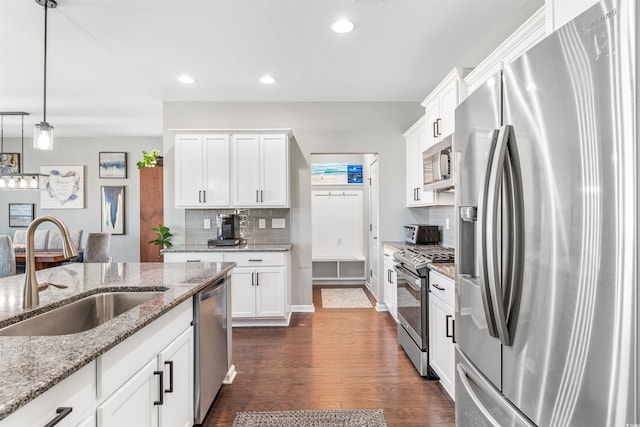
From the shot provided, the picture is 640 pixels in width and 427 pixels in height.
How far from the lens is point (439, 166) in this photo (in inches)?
107

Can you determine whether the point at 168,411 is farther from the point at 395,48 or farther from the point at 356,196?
the point at 356,196

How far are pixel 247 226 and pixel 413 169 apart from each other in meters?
2.23

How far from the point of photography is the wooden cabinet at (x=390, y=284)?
3826mm

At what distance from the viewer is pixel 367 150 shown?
14.9 ft

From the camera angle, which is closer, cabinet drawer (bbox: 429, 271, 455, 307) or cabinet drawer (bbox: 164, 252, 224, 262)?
cabinet drawer (bbox: 429, 271, 455, 307)

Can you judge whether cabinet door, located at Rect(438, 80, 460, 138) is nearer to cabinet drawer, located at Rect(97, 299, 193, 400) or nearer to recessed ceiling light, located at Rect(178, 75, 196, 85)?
cabinet drawer, located at Rect(97, 299, 193, 400)

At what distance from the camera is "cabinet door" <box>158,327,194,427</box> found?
150cm

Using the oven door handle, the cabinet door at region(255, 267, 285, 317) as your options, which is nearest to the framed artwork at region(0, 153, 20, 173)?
the cabinet door at region(255, 267, 285, 317)

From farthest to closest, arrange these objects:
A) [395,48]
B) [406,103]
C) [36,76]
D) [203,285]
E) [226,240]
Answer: [406,103], [226,240], [36,76], [395,48], [203,285]

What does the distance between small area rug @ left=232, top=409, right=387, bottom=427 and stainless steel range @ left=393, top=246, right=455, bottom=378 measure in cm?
62

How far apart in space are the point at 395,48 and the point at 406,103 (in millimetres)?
1538

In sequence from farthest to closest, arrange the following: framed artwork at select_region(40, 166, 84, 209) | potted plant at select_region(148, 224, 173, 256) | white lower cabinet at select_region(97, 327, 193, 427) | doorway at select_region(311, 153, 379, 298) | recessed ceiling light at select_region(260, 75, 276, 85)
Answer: framed artwork at select_region(40, 166, 84, 209)
doorway at select_region(311, 153, 379, 298)
potted plant at select_region(148, 224, 173, 256)
recessed ceiling light at select_region(260, 75, 276, 85)
white lower cabinet at select_region(97, 327, 193, 427)

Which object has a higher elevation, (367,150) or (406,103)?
(406,103)

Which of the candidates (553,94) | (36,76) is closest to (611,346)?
(553,94)
